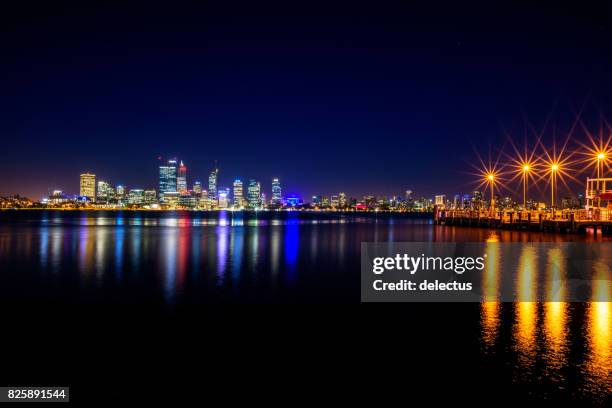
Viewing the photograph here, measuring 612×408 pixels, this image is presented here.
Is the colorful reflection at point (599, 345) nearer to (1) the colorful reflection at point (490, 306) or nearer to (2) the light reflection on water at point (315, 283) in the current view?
(2) the light reflection on water at point (315, 283)

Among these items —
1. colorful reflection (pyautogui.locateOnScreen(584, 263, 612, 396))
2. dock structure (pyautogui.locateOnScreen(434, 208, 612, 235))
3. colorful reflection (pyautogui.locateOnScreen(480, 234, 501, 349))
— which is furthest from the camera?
dock structure (pyautogui.locateOnScreen(434, 208, 612, 235))

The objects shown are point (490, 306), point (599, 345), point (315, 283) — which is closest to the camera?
point (599, 345)

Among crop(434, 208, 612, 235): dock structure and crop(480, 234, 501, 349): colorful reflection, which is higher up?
crop(434, 208, 612, 235): dock structure

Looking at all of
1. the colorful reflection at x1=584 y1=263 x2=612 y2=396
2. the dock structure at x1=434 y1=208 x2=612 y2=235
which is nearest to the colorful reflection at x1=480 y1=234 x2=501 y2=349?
the colorful reflection at x1=584 y1=263 x2=612 y2=396

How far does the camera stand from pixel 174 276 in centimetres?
2112

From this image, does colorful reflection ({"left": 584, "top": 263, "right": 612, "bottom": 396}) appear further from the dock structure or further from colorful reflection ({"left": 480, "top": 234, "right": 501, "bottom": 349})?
the dock structure

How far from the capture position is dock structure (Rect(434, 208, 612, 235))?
46250 mm

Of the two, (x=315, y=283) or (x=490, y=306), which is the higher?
(x=490, y=306)

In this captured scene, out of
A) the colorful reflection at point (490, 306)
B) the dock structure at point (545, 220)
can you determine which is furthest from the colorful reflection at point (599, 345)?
the dock structure at point (545, 220)

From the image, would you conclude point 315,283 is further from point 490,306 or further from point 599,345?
point 599,345

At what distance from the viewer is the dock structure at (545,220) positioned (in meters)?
46.2

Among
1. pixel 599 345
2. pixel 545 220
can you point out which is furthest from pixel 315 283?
pixel 545 220

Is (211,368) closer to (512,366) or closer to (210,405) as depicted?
(210,405)

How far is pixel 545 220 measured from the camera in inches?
2013
